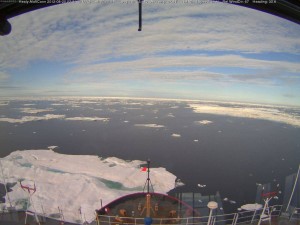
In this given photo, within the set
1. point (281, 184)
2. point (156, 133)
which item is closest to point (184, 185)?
point (281, 184)

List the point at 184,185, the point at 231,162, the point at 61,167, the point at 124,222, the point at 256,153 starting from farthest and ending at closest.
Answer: the point at 256,153
the point at 231,162
the point at 61,167
the point at 184,185
the point at 124,222

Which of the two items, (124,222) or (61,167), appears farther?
(61,167)

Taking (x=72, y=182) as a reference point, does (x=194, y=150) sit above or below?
below

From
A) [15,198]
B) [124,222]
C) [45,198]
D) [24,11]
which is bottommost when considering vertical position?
[45,198]

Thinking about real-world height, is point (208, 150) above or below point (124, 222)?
below

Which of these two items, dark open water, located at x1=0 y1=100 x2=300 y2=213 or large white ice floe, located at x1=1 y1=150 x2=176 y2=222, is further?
dark open water, located at x1=0 y1=100 x2=300 y2=213

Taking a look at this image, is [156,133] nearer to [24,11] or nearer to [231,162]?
[231,162]

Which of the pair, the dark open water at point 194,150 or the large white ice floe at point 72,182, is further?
the dark open water at point 194,150

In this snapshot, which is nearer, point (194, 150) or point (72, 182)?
point (72, 182)
